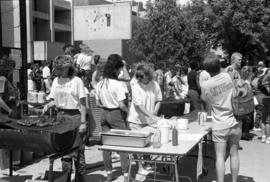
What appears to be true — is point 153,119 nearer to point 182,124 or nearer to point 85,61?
point 182,124

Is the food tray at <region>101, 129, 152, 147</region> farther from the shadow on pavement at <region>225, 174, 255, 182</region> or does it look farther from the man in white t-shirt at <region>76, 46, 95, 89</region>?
the man in white t-shirt at <region>76, 46, 95, 89</region>

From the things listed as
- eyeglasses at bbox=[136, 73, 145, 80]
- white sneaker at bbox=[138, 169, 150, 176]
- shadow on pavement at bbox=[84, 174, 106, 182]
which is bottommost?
shadow on pavement at bbox=[84, 174, 106, 182]

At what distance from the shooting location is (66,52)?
677 cm

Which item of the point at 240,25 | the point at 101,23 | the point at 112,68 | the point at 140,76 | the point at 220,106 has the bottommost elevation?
the point at 220,106

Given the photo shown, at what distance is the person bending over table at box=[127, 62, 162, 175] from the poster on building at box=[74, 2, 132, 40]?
5.43 m

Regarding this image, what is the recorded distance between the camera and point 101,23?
466 inches

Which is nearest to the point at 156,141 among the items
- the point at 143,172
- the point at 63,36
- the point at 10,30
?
the point at 143,172

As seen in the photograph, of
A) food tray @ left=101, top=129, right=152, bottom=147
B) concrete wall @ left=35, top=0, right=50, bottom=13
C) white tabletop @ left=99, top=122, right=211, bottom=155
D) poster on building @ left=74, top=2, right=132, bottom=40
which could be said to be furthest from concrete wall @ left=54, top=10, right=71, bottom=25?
food tray @ left=101, top=129, right=152, bottom=147

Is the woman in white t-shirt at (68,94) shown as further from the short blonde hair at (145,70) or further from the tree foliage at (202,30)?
the tree foliage at (202,30)

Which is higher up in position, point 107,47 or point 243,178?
point 107,47

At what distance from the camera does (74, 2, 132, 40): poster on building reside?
11133mm

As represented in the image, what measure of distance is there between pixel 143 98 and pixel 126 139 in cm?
130

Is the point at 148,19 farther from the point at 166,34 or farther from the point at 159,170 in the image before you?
the point at 159,170

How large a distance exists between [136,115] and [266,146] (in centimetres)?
395
